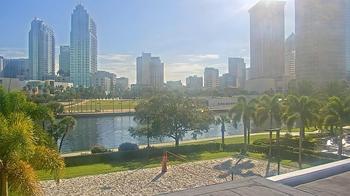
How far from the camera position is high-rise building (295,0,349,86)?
85562 mm

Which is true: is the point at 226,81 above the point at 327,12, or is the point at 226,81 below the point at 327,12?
below

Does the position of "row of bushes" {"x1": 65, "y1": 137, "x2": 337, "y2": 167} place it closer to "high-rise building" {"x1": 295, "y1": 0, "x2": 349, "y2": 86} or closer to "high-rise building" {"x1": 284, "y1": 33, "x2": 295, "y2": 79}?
"high-rise building" {"x1": 295, "y1": 0, "x2": 349, "y2": 86}

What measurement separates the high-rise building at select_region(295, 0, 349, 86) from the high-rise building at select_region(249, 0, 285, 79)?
2447 centimetres

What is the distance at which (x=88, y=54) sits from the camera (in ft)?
517

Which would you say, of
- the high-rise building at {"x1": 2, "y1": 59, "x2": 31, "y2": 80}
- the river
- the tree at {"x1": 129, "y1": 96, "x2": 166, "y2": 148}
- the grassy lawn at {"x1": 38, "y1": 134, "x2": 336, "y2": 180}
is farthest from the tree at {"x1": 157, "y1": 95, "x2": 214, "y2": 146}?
the high-rise building at {"x1": 2, "y1": 59, "x2": 31, "y2": 80}

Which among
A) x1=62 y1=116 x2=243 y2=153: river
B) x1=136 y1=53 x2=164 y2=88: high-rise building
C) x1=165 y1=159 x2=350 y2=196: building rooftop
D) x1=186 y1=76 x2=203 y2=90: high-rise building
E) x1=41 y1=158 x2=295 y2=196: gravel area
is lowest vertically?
x1=62 y1=116 x2=243 y2=153: river

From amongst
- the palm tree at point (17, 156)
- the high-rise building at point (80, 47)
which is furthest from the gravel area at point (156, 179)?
the high-rise building at point (80, 47)

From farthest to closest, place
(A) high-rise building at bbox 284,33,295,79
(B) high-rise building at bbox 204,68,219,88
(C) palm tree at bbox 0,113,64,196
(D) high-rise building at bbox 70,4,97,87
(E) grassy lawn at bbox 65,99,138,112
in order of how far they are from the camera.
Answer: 1. (B) high-rise building at bbox 204,68,219,88
2. (D) high-rise building at bbox 70,4,97,87
3. (A) high-rise building at bbox 284,33,295,79
4. (E) grassy lawn at bbox 65,99,138,112
5. (C) palm tree at bbox 0,113,64,196

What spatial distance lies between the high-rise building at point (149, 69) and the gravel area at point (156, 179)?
134 metres

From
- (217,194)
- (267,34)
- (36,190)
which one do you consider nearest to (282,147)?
(36,190)

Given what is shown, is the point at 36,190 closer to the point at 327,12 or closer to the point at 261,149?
the point at 261,149

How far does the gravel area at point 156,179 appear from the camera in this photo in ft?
53.0

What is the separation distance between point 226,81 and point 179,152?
135365 mm

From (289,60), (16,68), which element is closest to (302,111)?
(289,60)
